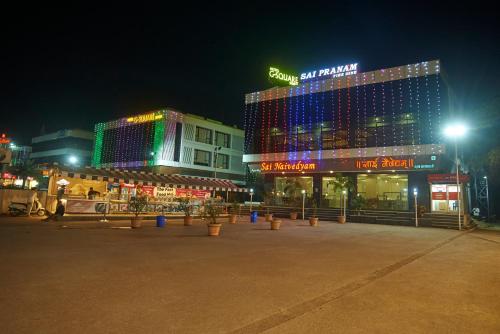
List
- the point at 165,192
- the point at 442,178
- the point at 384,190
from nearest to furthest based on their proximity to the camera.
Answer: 1. the point at 442,178
2. the point at 165,192
3. the point at 384,190

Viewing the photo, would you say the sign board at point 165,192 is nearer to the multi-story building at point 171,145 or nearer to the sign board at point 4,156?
the multi-story building at point 171,145

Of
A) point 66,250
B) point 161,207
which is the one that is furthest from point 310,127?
point 66,250

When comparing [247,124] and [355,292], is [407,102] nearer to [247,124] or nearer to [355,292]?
[247,124]

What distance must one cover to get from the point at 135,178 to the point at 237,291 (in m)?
23.4

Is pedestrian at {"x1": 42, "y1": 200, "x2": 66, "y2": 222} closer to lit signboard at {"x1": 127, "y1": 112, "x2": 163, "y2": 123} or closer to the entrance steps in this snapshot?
the entrance steps

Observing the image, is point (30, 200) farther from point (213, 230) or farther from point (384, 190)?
point (384, 190)

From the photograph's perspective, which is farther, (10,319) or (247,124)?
(247,124)

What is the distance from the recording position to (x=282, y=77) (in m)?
41.3

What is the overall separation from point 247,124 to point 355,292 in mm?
37004

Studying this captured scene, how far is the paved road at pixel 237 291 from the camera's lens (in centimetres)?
450

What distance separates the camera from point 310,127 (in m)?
37.5

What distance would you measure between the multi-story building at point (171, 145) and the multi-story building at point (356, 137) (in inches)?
393

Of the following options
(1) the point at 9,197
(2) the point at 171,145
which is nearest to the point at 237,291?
(1) the point at 9,197

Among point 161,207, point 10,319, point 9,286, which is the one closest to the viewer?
point 10,319
